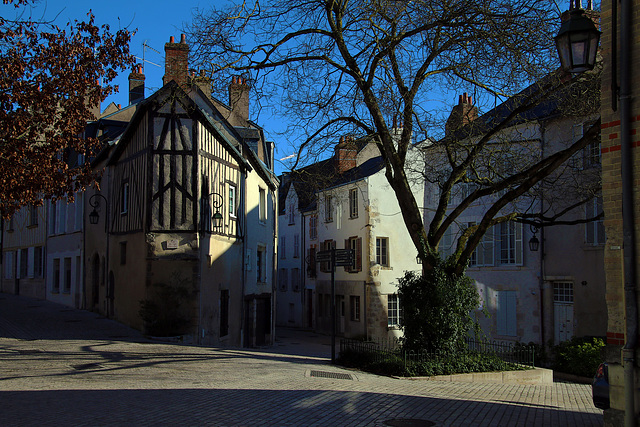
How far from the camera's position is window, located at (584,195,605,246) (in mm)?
20203

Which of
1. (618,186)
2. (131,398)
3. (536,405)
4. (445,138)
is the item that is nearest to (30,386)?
(131,398)

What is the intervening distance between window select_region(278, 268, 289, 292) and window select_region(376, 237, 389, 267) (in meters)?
11.7

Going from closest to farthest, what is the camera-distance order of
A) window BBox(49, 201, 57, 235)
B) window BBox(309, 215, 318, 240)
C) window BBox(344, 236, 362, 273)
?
window BBox(49, 201, 57, 235) < window BBox(344, 236, 362, 273) < window BBox(309, 215, 318, 240)

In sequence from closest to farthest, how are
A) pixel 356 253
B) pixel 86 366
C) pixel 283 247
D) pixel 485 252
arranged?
pixel 86 366
pixel 485 252
pixel 356 253
pixel 283 247

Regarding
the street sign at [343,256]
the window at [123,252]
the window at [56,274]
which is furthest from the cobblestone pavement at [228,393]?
the window at [56,274]

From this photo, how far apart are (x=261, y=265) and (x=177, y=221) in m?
7.49

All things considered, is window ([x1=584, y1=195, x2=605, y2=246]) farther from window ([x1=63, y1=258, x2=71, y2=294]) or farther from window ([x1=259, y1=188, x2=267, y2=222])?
window ([x1=63, y1=258, x2=71, y2=294])

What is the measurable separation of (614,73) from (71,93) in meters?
8.42

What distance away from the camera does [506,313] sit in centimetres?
2314

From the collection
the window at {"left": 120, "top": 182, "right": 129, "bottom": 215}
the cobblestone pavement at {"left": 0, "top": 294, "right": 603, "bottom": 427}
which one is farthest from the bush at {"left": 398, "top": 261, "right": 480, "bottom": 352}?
the window at {"left": 120, "top": 182, "right": 129, "bottom": 215}

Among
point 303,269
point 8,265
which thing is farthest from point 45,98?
point 303,269

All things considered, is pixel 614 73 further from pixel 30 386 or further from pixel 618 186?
pixel 30 386

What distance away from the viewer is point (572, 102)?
11672 millimetres

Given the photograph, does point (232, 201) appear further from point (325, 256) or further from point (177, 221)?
point (325, 256)
